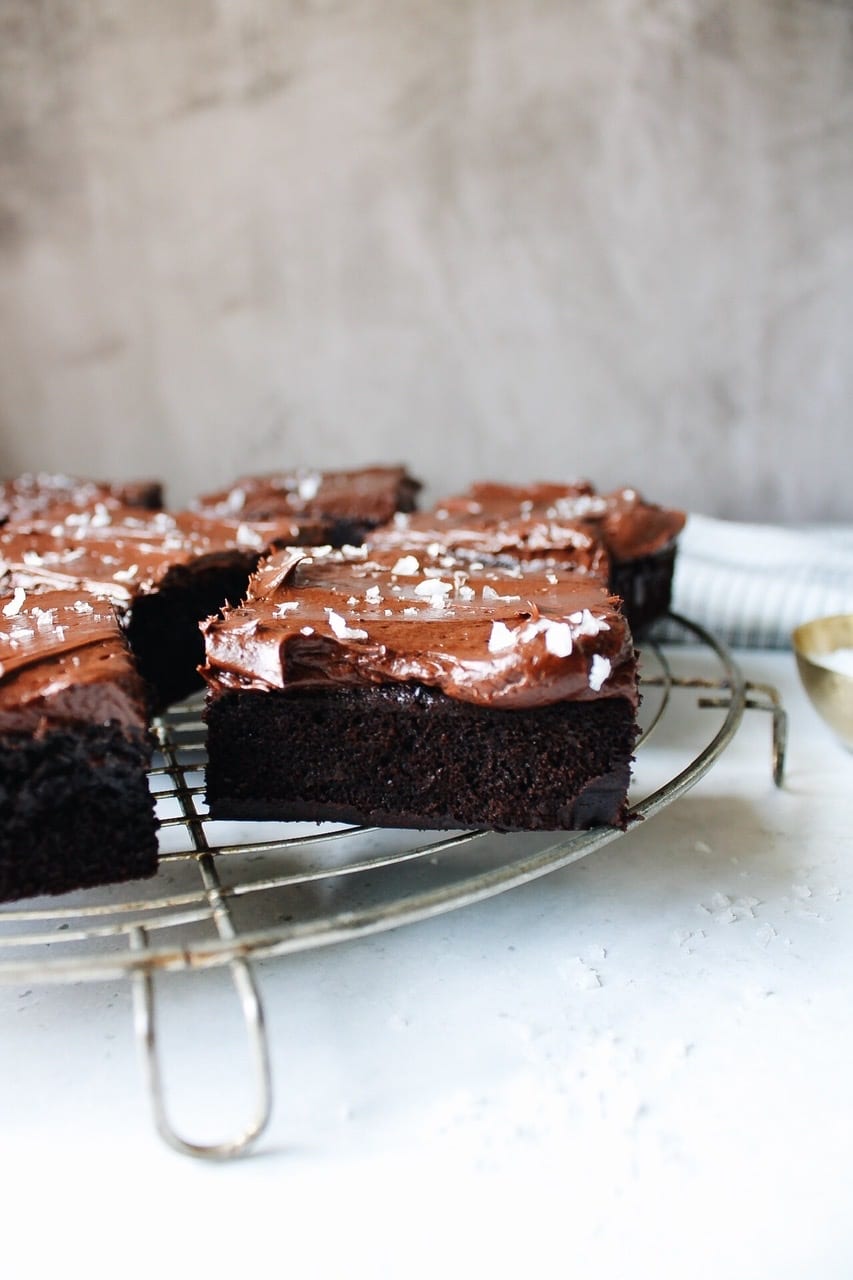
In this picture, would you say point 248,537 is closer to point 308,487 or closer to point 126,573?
point 126,573

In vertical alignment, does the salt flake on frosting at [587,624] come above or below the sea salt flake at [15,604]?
above

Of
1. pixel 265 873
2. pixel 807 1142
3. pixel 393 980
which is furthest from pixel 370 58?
pixel 807 1142

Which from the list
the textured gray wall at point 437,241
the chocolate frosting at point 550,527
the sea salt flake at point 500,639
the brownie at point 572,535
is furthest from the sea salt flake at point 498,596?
the textured gray wall at point 437,241

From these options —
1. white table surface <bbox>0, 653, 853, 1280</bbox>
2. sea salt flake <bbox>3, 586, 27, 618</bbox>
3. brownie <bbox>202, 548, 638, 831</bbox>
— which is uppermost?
sea salt flake <bbox>3, 586, 27, 618</bbox>

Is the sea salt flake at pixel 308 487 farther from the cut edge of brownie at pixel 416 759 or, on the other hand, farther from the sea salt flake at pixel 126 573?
the cut edge of brownie at pixel 416 759

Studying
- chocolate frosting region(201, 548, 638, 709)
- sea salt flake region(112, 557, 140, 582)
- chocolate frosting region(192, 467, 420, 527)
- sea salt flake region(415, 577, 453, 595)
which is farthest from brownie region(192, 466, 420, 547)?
chocolate frosting region(201, 548, 638, 709)

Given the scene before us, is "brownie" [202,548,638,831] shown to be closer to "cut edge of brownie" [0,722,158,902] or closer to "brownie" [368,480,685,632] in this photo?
A: "cut edge of brownie" [0,722,158,902]

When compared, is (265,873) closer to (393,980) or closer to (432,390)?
(393,980)
